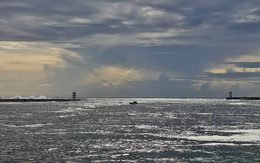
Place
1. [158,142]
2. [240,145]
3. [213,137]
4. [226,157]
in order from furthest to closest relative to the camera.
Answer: [213,137] → [158,142] → [240,145] → [226,157]

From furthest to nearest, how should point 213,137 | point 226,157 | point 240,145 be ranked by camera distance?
point 213,137
point 240,145
point 226,157

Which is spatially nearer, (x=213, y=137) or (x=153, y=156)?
(x=153, y=156)

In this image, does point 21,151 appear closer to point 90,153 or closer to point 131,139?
point 90,153

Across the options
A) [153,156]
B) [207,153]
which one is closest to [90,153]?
[153,156]

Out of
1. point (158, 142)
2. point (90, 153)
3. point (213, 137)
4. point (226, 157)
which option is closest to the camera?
point (226, 157)

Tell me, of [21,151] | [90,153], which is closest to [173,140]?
[90,153]

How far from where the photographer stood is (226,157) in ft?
135

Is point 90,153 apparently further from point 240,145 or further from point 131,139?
point 240,145

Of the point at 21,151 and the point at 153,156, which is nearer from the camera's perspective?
the point at 153,156

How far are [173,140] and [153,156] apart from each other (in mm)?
13981

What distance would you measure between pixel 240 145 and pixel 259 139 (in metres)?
7.49

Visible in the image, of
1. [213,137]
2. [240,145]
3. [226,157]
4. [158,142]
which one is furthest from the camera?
[213,137]

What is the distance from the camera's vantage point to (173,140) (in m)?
55.4

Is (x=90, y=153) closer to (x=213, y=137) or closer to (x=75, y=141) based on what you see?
(x=75, y=141)
